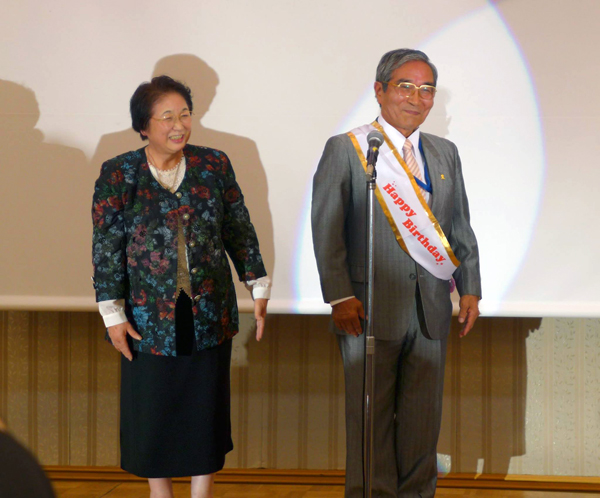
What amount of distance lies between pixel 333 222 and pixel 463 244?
0.39 metres

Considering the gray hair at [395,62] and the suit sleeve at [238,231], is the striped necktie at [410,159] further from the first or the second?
the suit sleeve at [238,231]

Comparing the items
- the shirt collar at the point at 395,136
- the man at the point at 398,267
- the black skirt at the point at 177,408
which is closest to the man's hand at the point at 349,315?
the man at the point at 398,267

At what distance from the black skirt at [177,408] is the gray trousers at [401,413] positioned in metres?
0.40

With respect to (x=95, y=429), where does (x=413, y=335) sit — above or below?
above

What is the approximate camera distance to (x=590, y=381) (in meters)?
2.70

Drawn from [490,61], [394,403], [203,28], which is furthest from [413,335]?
[203,28]

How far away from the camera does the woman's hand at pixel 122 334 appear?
1.84 metres

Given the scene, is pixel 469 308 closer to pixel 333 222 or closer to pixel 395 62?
pixel 333 222

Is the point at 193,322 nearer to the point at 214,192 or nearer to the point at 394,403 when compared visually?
the point at 214,192

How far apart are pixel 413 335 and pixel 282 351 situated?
82 cm

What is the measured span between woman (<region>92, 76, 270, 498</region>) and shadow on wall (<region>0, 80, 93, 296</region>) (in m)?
0.64

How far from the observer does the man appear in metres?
2.01

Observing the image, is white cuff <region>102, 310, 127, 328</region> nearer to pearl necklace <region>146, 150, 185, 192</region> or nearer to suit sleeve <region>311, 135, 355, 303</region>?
pearl necklace <region>146, 150, 185, 192</region>

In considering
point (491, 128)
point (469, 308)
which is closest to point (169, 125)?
point (469, 308)
